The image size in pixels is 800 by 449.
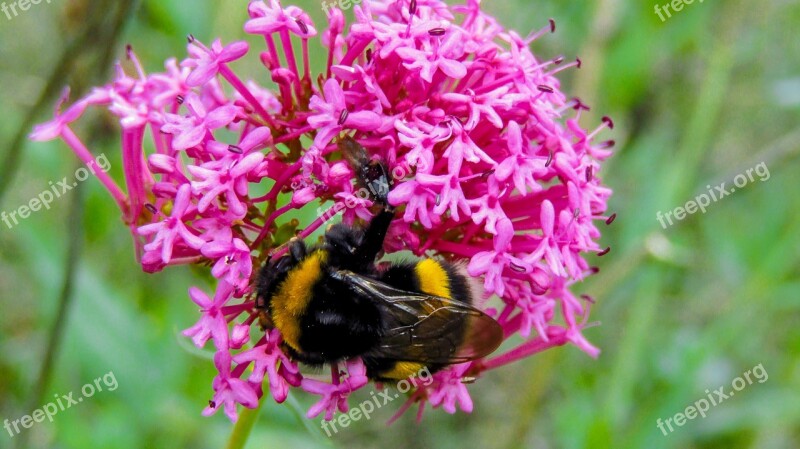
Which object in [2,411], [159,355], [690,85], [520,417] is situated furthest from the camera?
[690,85]

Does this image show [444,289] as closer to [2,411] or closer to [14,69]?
[2,411]

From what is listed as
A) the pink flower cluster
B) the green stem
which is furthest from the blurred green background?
the pink flower cluster

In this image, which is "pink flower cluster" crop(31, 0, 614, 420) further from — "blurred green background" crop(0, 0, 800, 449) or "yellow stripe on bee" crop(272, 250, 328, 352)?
"blurred green background" crop(0, 0, 800, 449)

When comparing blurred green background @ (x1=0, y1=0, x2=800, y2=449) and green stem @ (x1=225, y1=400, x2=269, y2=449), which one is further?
blurred green background @ (x1=0, y1=0, x2=800, y2=449)

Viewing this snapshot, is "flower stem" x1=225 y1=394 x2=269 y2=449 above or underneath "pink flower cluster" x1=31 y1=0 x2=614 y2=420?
underneath

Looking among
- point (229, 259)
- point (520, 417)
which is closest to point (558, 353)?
point (520, 417)

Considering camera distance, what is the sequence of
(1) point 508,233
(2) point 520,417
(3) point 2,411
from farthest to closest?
(3) point 2,411 < (2) point 520,417 < (1) point 508,233
